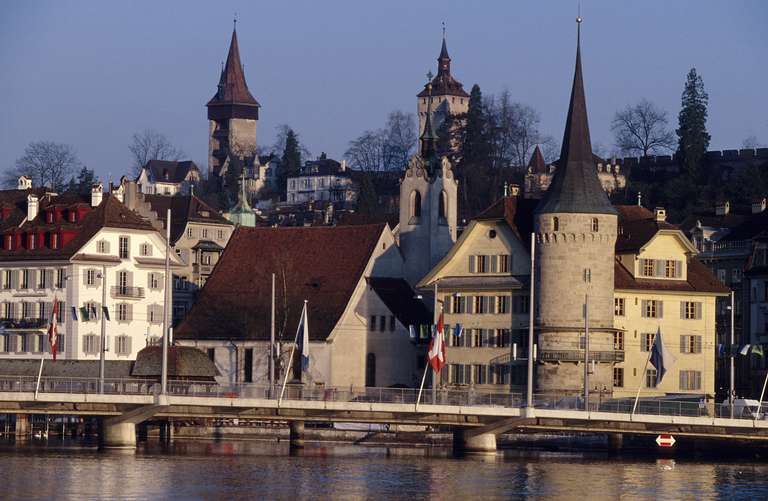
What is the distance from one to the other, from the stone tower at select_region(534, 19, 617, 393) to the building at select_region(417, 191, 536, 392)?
327 centimetres

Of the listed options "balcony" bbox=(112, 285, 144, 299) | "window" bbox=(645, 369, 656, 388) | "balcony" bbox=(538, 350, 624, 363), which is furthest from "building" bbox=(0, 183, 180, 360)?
"window" bbox=(645, 369, 656, 388)

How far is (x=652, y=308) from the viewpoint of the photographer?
120m

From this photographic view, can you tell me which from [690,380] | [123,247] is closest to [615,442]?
[690,380]

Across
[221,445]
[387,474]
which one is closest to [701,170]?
[221,445]

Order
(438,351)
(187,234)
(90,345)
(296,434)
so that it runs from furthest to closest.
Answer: (187,234) < (90,345) < (296,434) < (438,351)

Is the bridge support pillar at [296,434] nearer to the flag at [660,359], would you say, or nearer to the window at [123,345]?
the flag at [660,359]

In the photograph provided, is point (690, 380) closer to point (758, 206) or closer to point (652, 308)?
point (652, 308)

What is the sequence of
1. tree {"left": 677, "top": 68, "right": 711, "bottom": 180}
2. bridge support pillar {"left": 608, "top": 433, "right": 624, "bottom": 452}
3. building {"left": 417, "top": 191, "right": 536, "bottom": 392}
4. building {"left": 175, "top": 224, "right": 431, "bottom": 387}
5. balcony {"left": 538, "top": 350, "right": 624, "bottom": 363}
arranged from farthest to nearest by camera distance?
tree {"left": 677, "top": 68, "right": 711, "bottom": 180} → building {"left": 175, "top": 224, "right": 431, "bottom": 387} → building {"left": 417, "top": 191, "right": 536, "bottom": 392} → balcony {"left": 538, "top": 350, "right": 624, "bottom": 363} → bridge support pillar {"left": 608, "top": 433, "right": 624, "bottom": 452}

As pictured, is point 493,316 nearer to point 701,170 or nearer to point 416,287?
point 416,287

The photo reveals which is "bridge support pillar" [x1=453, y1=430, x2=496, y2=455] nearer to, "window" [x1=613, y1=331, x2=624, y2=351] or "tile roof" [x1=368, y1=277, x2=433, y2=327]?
"window" [x1=613, y1=331, x2=624, y2=351]

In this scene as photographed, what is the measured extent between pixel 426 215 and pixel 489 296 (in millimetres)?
13039

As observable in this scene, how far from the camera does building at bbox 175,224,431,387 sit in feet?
409

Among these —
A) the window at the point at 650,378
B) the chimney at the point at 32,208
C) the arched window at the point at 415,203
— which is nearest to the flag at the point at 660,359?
the window at the point at 650,378

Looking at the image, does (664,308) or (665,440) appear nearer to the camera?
(665,440)
